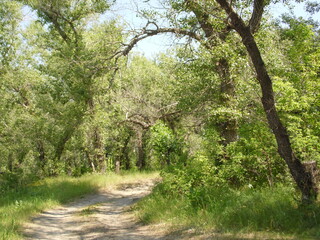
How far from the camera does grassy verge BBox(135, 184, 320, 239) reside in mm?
6402

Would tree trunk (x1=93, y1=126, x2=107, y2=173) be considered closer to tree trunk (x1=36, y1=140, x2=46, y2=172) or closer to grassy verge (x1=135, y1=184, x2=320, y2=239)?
tree trunk (x1=36, y1=140, x2=46, y2=172)

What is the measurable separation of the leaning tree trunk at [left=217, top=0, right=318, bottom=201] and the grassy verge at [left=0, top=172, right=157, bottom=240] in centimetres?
642

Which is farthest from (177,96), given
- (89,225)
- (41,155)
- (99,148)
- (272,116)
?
(41,155)

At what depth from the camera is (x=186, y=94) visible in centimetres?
1382

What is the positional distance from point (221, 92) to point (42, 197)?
8.87 m

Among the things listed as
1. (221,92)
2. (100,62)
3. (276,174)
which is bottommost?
(276,174)

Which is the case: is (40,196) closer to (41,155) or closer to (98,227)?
(98,227)

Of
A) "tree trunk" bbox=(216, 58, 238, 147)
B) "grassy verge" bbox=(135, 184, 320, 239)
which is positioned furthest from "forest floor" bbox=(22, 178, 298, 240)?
"tree trunk" bbox=(216, 58, 238, 147)

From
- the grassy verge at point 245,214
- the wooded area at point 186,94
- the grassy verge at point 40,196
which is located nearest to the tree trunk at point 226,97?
the wooded area at point 186,94

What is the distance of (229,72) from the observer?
11922 mm

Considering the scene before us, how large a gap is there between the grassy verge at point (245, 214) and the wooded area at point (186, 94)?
1.14ft

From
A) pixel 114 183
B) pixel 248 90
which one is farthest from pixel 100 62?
pixel 114 183

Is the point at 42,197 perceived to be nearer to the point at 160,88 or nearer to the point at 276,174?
the point at 276,174

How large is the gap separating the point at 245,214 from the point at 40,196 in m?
10.3
